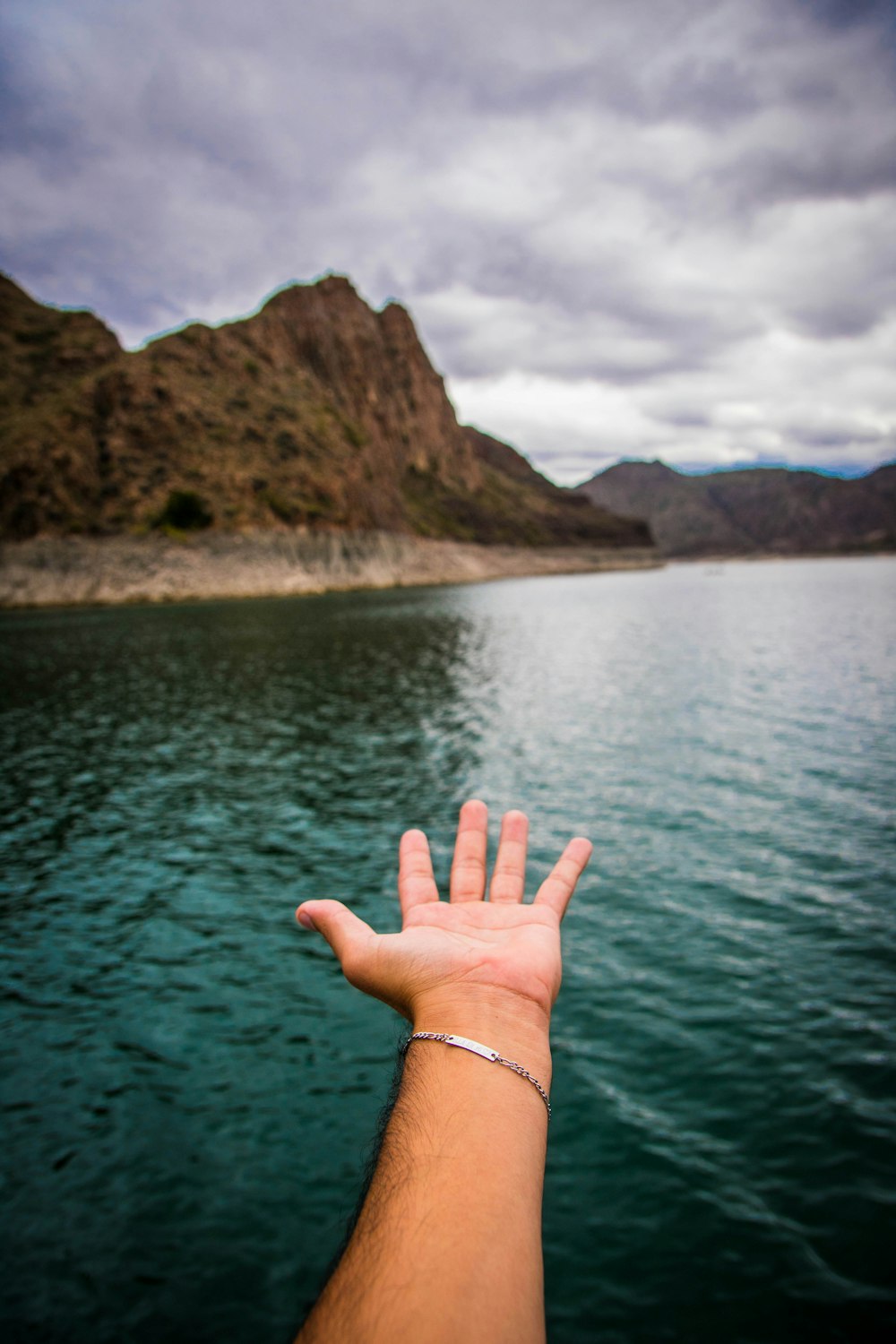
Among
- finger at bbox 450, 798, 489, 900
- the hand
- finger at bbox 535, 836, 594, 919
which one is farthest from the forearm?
finger at bbox 450, 798, 489, 900

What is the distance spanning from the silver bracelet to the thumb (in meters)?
0.60

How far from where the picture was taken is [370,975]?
122 inches

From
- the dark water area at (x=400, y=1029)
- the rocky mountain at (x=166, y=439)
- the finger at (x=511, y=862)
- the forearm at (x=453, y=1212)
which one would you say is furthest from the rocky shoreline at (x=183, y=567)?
the forearm at (x=453, y=1212)

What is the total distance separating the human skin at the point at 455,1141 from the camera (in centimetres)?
167

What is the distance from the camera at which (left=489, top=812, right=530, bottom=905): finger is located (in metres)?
3.89

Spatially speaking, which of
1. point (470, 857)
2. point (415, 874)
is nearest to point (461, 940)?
point (415, 874)

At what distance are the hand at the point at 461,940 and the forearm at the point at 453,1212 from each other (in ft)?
0.68

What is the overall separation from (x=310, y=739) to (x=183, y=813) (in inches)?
269

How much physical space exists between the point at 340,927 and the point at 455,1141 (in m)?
1.36

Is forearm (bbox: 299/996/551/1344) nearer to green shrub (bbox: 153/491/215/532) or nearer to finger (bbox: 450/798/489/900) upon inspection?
finger (bbox: 450/798/489/900)

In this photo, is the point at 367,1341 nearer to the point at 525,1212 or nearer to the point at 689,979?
the point at 525,1212

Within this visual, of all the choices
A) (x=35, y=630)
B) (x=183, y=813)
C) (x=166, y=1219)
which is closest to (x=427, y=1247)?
(x=166, y=1219)

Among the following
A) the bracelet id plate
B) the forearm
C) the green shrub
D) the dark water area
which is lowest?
the dark water area

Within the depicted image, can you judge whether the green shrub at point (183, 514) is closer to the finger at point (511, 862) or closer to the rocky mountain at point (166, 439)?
the rocky mountain at point (166, 439)
